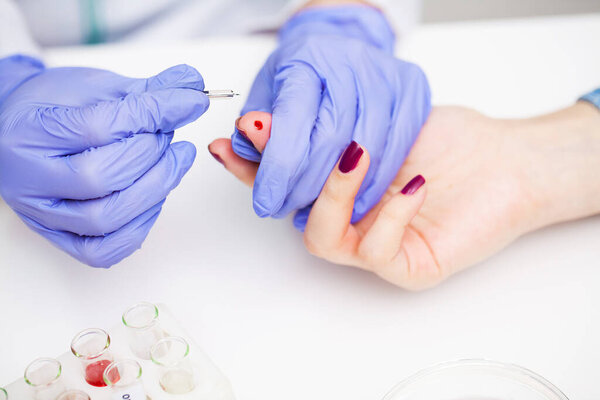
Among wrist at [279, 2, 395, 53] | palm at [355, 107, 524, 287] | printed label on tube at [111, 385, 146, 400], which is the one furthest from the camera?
wrist at [279, 2, 395, 53]

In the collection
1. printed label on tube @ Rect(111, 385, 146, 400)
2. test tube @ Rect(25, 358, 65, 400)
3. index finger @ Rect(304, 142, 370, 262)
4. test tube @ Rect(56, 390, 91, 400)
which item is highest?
index finger @ Rect(304, 142, 370, 262)

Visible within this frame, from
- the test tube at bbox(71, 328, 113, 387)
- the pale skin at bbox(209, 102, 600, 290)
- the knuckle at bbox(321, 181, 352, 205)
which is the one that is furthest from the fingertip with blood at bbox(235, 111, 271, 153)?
the test tube at bbox(71, 328, 113, 387)

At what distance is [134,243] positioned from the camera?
84cm

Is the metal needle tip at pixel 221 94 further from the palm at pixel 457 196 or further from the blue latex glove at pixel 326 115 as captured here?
the palm at pixel 457 196

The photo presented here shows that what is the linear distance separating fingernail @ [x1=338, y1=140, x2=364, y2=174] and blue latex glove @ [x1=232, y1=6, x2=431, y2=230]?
0.06 m

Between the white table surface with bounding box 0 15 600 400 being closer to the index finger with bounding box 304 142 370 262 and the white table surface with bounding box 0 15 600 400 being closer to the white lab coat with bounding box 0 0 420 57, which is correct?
the index finger with bounding box 304 142 370 262

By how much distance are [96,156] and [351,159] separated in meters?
0.37

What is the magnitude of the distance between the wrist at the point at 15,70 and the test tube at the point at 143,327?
529 mm

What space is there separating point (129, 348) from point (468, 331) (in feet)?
1.67

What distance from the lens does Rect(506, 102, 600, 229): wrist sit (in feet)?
3.09

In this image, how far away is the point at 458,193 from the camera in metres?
0.93

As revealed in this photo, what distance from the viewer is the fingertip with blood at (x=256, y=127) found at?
2.57 feet

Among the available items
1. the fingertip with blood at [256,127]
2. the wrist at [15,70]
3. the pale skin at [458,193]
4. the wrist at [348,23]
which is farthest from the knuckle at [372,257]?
the wrist at [15,70]

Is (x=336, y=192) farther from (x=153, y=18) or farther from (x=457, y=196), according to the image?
(x=153, y=18)
